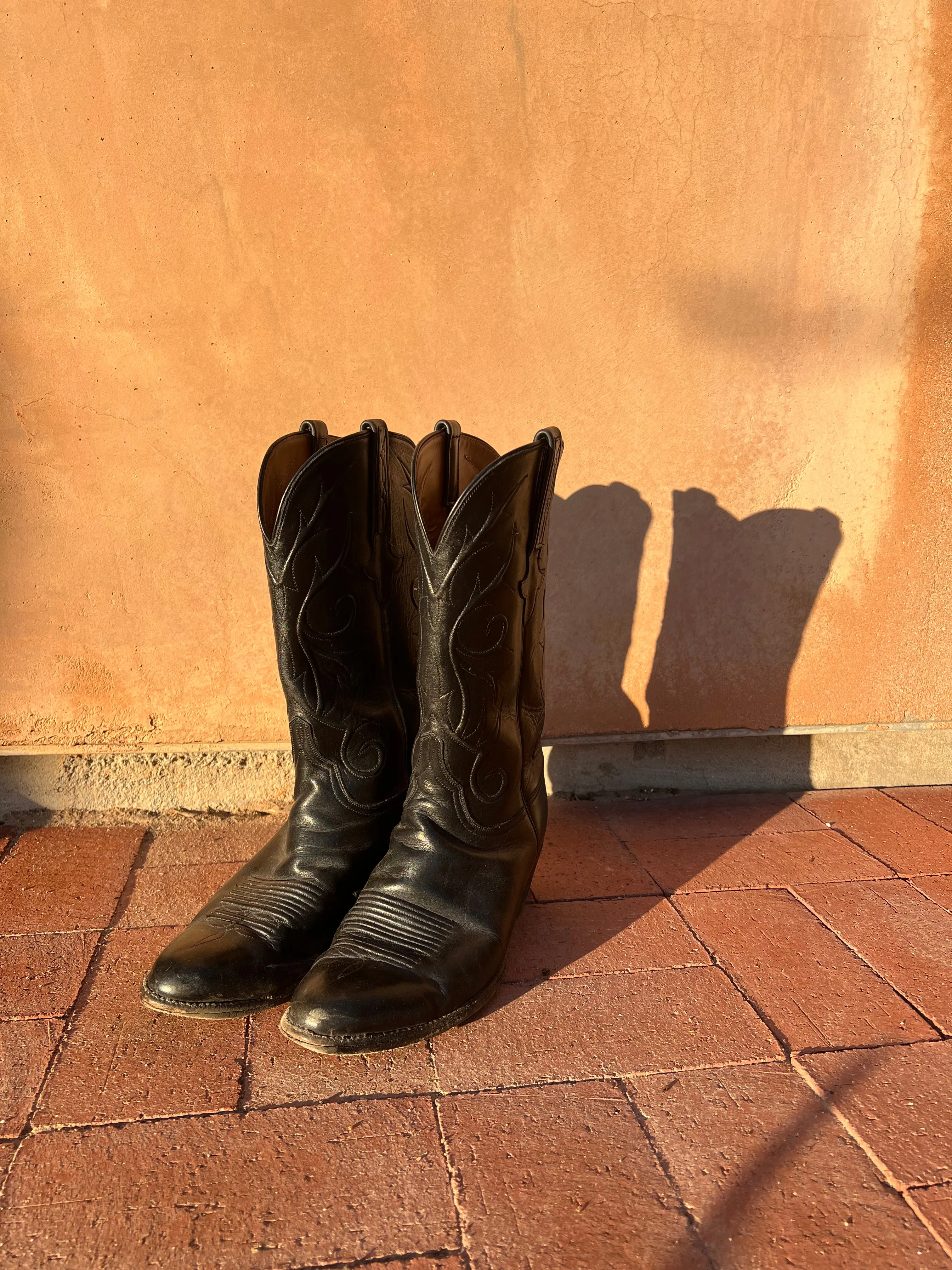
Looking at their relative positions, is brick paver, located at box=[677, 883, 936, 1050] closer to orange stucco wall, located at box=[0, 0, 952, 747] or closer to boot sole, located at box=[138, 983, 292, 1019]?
orange stucco wall, located at box=[0, 0, 952, 747]

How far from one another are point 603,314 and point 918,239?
0.76 meters

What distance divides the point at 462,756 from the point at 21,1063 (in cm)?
78

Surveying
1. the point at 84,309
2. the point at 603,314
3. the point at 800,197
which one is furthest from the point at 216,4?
the point at 800,197

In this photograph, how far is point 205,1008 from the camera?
1336mm

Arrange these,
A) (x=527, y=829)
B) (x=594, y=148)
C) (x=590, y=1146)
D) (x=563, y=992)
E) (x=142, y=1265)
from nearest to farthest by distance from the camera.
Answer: (x=142, y=1265), (x=590, y=1146), (x=563, y=992), (x=527, y=829), (x=594, y=148)

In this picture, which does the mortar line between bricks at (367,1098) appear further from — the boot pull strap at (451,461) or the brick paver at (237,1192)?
the boot pull strap at (451,461)

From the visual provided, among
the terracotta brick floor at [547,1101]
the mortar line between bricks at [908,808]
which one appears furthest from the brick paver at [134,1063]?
the mortar line between bricks at [908,808]

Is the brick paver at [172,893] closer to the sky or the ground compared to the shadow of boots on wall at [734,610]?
closer to the ground

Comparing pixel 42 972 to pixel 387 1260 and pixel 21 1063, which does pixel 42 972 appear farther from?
pixel 387 1260

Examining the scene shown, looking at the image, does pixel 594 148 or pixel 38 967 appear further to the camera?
pixel 594 148

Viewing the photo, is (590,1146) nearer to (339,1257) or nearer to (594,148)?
(339,1257)

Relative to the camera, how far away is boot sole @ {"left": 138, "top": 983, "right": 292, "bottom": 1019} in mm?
1332

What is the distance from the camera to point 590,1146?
111 centimetres

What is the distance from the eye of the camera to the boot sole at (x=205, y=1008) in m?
1.33
